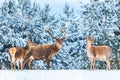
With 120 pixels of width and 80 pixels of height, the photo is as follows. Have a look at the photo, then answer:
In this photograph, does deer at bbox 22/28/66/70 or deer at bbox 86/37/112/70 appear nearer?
deer at bbox 86/37/112/70

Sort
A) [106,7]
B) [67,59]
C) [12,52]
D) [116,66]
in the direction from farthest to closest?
1. [67,59]
2. [106,7]
3. [116,66]
4. [12,52]

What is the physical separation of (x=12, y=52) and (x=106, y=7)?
25715mm

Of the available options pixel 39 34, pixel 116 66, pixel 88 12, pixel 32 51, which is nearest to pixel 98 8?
pixel 88 12

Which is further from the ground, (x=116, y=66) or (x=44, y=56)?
(x=44, y=56)

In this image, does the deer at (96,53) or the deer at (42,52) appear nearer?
the deer at (96,53)

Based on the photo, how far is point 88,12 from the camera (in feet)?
126

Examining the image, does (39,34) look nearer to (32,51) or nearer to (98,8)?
→ (98,8)

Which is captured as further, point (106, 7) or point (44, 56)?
point (106, 7)

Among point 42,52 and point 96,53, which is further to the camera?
point 42,52

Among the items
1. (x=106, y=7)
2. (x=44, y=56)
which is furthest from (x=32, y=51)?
(x=106, y=7)

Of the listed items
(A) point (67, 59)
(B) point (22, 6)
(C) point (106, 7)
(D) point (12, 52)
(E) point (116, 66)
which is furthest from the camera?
(B) point (22, 6)

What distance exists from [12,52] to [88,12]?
86.7 ft

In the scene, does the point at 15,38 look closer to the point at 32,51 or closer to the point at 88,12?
the point at 88,12

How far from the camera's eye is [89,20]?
37.6 meters
